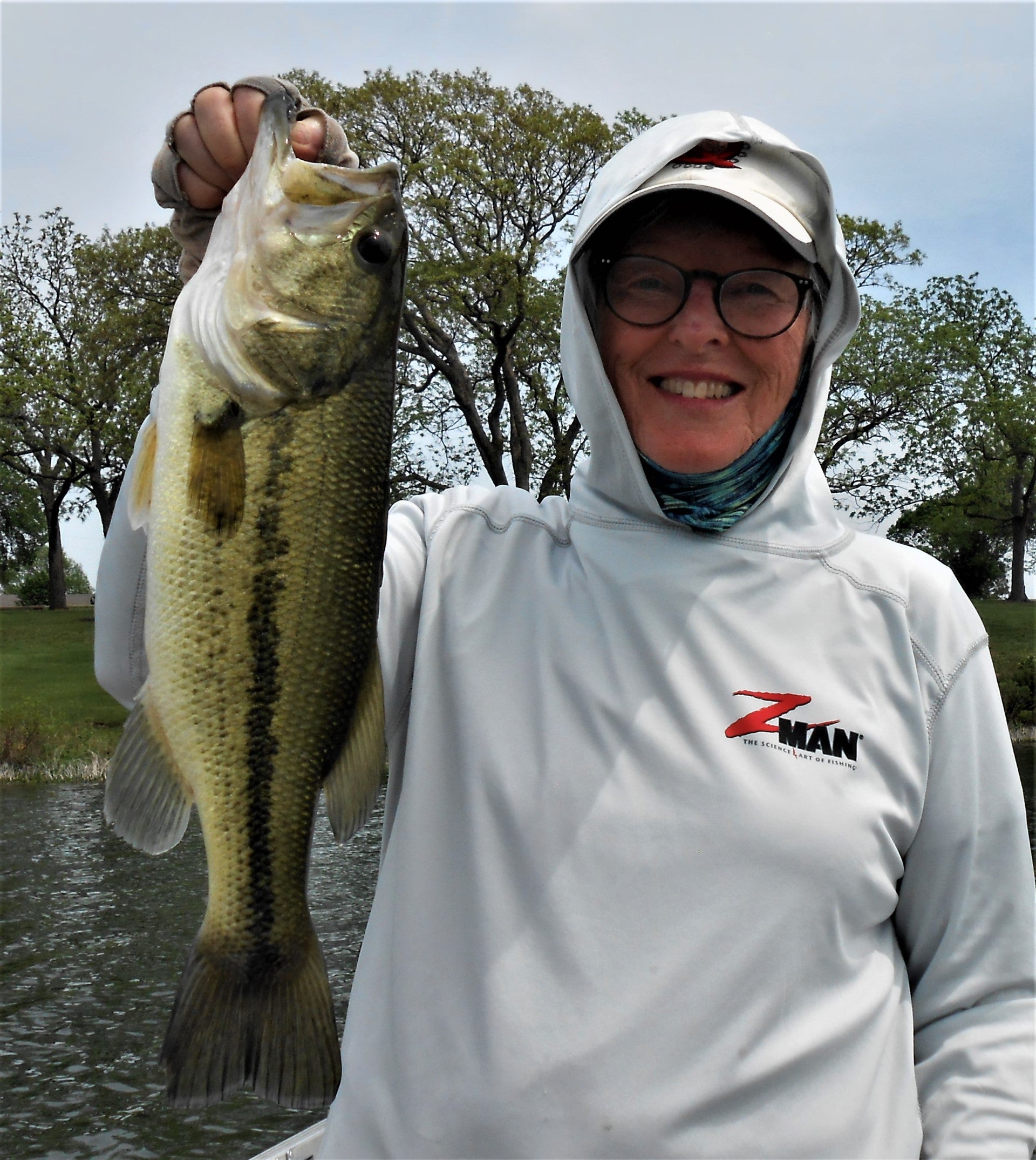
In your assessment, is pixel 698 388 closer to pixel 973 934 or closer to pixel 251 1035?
pixel 973 934

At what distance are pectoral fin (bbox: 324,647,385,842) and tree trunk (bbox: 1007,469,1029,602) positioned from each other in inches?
1441

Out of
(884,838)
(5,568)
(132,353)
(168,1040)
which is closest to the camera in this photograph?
(168,1040)

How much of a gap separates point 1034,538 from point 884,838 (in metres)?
41.8

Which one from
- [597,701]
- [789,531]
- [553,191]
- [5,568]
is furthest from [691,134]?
[5,568]

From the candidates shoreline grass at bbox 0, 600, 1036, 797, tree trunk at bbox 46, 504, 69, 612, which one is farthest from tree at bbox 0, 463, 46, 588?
shoreline grass at bbox 0, 600, 1036, 797

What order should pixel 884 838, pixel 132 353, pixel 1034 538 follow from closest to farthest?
pixel 884 838 < pixel 132 353 < pixel 1034 538

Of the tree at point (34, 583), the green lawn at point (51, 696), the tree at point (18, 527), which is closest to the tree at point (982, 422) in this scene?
the green lawn at point (51, 696)

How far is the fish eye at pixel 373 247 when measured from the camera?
1.99 m

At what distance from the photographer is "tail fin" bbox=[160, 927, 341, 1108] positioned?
1.74 m

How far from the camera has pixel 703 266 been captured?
2.22 meters

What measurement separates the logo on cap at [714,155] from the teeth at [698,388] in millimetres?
412

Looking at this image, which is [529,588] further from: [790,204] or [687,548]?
[790,204]

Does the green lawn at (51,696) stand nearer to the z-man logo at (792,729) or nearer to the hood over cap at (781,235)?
the hood over cap at (781,235)

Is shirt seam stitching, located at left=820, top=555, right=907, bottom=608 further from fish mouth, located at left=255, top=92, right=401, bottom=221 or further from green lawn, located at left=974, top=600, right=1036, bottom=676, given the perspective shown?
green lawn, located at left=974, top=600, right=1036, bottom=676
